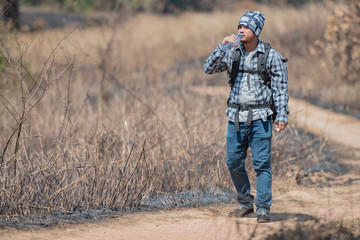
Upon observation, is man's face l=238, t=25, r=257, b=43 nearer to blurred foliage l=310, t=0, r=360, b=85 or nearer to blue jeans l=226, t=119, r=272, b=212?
blue jeans l=226, t=119, r=272, b=212

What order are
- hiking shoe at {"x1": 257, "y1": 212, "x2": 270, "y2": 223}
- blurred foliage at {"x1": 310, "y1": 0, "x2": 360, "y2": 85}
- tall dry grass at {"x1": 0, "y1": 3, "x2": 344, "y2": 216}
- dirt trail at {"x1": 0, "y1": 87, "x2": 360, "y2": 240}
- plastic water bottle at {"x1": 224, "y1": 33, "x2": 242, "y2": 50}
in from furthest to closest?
blurred foliage at {"x1": 310, "y1": 0, "x2": 360, "y2": 85}, tall dry grass at {"x1": 0, "y1": 3, "x2": 344, "y2": 216}, hiking shoe at {"x1": 257, "y1": 212, "x2": 270, "y2": 223}, plastic water bottle at {"x1": 224, "y1": 33, "x2": 242, "y2": 50}, dirt trail at {"x1": 0, "y1": 87, "x2": 360, "y2": 240}

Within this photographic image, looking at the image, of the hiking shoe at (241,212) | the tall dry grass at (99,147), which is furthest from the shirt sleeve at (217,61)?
the hiking shoe at (241,212)

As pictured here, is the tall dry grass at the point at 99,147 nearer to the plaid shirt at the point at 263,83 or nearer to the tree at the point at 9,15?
the tree at the point at 9,15

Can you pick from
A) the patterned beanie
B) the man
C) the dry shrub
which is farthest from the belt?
the dry shrub

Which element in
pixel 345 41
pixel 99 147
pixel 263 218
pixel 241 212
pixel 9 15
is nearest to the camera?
pixel 263 218

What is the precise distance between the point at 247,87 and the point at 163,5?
25.7 m

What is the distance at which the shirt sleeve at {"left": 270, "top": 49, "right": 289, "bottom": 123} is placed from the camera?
4398 millimetres

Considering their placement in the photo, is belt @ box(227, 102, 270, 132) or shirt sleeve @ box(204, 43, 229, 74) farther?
shirt sleeve @ box(204, 43, 229, 74)

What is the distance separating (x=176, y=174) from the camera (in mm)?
5734

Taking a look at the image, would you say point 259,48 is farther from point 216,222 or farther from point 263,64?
point 216,222

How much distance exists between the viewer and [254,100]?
445 cm

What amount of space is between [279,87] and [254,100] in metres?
0.21

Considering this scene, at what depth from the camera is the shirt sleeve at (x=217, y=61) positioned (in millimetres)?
4523

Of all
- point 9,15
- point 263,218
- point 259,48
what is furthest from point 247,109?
point 9,15
